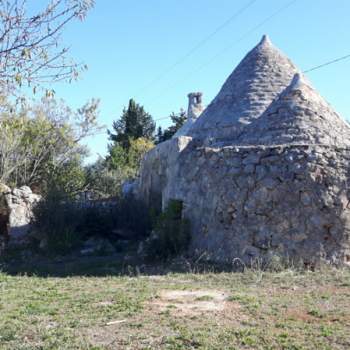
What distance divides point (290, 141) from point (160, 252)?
327cm

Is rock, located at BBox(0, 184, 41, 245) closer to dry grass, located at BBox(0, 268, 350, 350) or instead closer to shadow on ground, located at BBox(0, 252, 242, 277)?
shadow on ground, located at BBox(0, 252, 242, 277)

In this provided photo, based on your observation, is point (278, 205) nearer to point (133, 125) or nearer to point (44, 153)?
point (44, 153)

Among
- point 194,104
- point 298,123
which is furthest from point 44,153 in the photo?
point 298,123

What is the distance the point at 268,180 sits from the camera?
355 inches

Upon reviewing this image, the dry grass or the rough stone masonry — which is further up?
the rough stone masonry

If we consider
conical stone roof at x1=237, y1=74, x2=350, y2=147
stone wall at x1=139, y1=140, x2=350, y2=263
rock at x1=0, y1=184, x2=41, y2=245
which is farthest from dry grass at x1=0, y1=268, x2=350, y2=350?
rock at x1=0, y1=184, x2=41, y2=245

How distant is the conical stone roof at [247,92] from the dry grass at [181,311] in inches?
177

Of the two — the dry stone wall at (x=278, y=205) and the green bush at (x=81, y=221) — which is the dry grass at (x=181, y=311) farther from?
the green bush at (x=81, y=221)

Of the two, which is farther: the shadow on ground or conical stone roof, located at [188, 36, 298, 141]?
conical stone roof, located at [188, 36, 298, 141]

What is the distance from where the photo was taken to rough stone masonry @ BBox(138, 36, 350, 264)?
339 inches

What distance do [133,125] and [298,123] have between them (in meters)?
27.8

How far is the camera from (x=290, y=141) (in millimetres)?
9992

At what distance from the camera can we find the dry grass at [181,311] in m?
4.71

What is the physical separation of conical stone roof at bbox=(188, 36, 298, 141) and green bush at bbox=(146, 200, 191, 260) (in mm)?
2571
